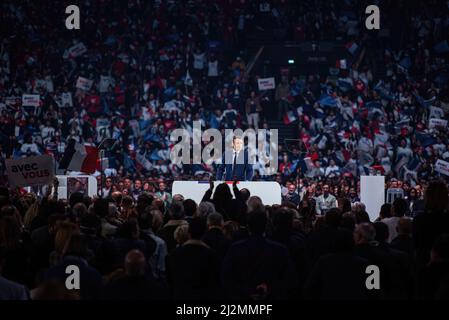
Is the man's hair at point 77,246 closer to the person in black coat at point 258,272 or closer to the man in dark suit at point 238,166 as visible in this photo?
the person in black coat at point 258,272

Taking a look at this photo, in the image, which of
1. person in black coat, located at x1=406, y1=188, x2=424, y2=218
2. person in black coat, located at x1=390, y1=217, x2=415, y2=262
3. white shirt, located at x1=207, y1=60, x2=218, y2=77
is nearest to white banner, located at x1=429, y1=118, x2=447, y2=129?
person in black coat, located at x1=406, y1=188, x2=424, y2=218

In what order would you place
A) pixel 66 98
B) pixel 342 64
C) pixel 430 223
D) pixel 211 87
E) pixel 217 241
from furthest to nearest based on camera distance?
pixel 342 64 → pixel 211 87 → pixel 66 98 → pixel 217 241 → pixel 430 223

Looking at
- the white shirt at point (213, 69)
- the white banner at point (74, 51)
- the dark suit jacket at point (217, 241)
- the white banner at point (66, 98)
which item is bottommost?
the dark suit jacket at point (217, 241)

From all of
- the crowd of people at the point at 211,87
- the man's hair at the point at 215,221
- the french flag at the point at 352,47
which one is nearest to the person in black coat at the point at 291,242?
the man's hair at the point at 215,221

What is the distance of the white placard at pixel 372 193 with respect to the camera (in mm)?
17969

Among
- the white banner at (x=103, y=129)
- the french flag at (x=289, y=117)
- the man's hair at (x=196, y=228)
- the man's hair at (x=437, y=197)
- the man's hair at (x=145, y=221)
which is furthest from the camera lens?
the french flag at (x=289, y=117)

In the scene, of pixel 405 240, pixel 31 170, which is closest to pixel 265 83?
pixel 31 170

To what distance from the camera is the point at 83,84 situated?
91.0ft

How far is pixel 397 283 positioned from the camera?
654 centimetres

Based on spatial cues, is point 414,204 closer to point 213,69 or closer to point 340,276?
point 340,276

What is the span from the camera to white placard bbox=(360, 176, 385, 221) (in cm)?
1797

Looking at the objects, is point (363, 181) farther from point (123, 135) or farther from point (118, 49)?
point (118, 49)

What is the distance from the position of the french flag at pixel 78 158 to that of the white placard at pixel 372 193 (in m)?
5.67

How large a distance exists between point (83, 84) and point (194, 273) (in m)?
22.0
